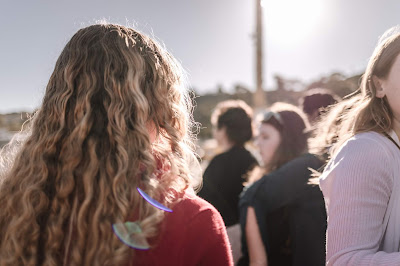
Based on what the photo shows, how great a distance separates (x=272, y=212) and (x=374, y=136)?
3.91 ft

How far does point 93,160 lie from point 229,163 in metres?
2.43

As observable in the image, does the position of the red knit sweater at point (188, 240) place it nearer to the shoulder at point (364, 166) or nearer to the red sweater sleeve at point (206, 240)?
the red sweater sleeve at point (206, 240)

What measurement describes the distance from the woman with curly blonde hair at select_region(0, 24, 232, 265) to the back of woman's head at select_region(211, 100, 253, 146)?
2.35 m

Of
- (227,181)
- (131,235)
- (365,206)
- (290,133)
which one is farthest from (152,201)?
(227,181)

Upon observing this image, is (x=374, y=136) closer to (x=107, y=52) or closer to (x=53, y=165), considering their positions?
(x=107, y=52)

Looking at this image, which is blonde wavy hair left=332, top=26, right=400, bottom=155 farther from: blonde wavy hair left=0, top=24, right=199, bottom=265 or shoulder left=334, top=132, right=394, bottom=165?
blonde wavy hair left=0, top=24, right=199, bottom=265

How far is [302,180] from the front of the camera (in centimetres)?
233

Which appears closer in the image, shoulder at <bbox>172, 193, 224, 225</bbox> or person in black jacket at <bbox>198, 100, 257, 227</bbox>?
shoulder at <bbox>172, 193, 224, 225</bbox>

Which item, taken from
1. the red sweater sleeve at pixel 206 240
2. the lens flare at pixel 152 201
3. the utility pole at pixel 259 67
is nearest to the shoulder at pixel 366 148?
the red sweater sleeve at pixel 206 240

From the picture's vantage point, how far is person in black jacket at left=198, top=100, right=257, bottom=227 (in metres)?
3.22

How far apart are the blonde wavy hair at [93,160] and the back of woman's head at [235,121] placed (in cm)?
234

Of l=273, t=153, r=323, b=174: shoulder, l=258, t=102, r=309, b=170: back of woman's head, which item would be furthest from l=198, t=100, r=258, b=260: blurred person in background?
l=273, t=153, r=323, b=174: shoulder

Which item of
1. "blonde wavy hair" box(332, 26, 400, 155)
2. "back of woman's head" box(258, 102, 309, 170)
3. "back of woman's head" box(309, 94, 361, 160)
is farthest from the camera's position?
"back of woman's head" box(258, 102, 309, 170)

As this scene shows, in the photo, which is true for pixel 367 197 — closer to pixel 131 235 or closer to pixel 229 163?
pixel 131 235
